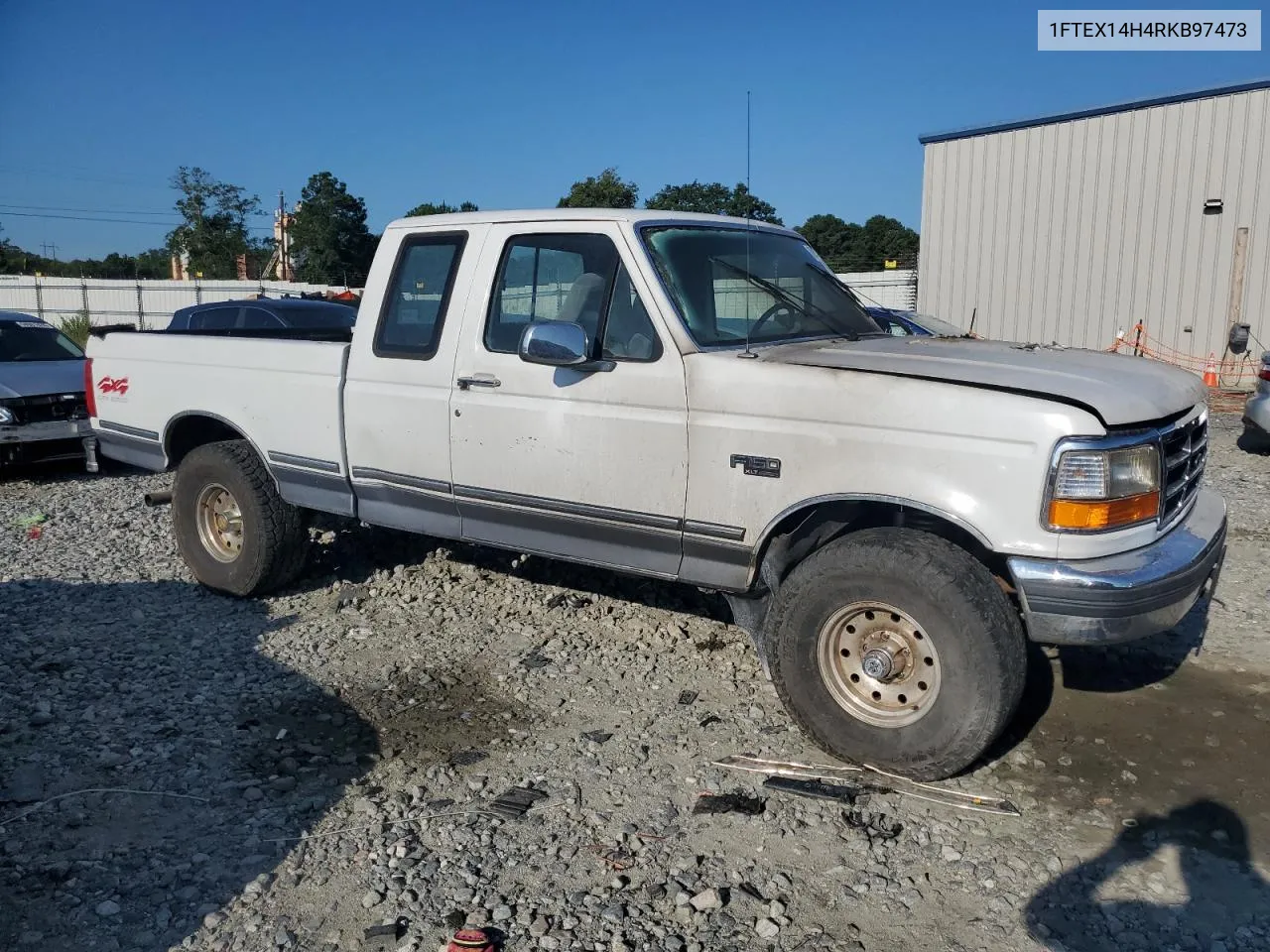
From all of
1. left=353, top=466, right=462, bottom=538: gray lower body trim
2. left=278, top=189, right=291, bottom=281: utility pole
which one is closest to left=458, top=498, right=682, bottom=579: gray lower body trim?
left=353, top=466, right=462, bottom=538: gray lower body trim

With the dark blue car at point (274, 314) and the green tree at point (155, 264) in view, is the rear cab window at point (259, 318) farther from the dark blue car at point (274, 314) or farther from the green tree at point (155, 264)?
the green tree at point (155, 264)

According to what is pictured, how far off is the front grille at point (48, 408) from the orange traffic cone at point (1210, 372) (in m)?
16.6

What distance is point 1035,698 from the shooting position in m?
4.58

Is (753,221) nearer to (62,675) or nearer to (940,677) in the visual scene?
(940,677)

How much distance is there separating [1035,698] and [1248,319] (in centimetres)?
1595

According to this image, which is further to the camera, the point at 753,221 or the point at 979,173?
the point at 979,173

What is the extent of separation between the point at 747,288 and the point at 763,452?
3.56ft

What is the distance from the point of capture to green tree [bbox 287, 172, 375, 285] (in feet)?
169

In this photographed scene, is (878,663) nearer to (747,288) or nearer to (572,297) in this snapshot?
(747,288)

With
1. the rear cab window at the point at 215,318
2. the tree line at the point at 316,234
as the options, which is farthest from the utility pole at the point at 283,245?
the rear cab window at the point at 215,318

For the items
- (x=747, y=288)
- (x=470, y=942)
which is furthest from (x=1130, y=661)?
(x=470, y=942)

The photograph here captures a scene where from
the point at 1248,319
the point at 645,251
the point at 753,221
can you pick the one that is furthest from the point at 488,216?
the point at 1248,319

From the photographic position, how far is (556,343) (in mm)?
4148

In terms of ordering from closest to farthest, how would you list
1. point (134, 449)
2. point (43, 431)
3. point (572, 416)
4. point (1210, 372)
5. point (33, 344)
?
point (572, 416) → point (134, 449) → point (43, 431) → point (33, 344) → point (1210, 372)
